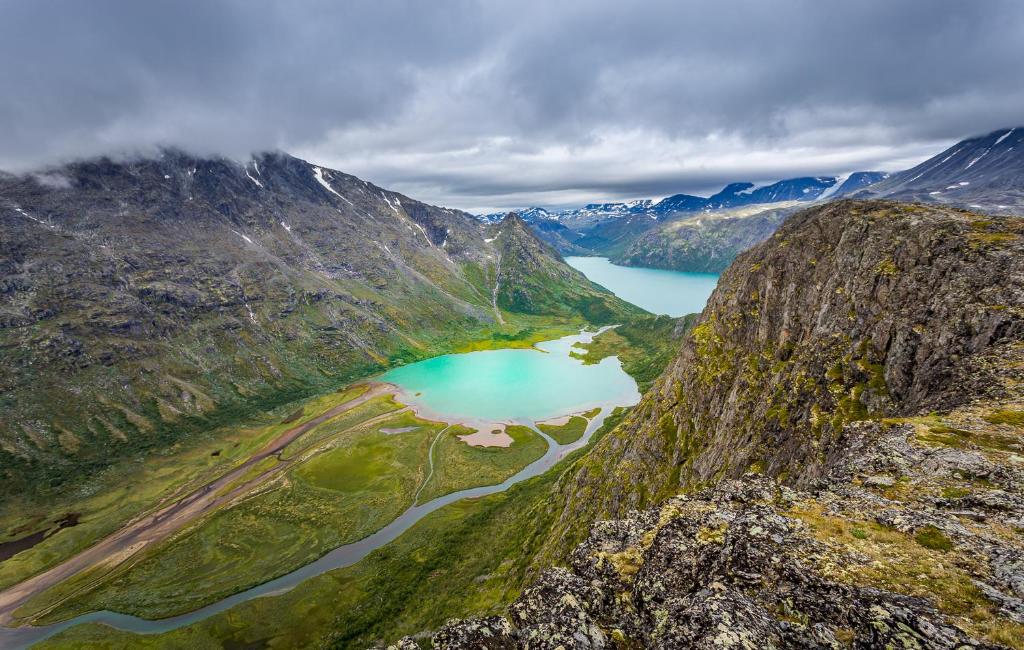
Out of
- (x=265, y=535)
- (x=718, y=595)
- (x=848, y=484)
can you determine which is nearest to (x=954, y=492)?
(x=848, y=484)

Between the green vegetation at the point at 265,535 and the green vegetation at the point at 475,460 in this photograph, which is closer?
the green vegetation at the point at 265,535

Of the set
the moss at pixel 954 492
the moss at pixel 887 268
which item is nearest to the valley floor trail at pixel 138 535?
the moss at pixel 954 492

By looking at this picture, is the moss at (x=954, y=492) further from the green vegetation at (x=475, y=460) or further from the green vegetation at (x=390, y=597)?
the green vegetation at (x=475, y=460)

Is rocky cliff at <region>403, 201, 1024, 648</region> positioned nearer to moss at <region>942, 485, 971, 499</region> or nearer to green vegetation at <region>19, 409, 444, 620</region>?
moss at <region>942, 485, 971, 499</region>

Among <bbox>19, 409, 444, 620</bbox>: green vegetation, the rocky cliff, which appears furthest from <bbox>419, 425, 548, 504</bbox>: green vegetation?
the rocky cliff

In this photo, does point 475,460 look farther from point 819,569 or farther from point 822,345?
point 819,569

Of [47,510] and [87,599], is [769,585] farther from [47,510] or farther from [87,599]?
[47,510]

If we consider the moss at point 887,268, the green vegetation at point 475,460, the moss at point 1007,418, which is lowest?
the green vegetation at point 475,460
